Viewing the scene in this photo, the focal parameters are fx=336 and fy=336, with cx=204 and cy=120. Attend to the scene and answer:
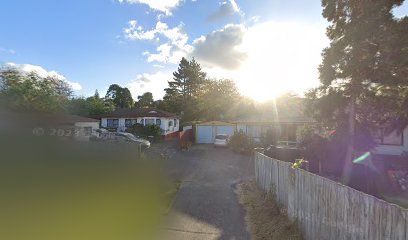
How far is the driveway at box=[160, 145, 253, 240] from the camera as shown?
9266 millimetres

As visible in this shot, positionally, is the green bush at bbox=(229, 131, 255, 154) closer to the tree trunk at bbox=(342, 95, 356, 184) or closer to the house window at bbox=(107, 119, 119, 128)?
the tree trunk at bbox=(342, 95, 356, 184)

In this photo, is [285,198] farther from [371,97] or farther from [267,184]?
[371,97]

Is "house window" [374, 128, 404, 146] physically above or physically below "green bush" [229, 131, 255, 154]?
above

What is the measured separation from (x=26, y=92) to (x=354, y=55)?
21.2 metres

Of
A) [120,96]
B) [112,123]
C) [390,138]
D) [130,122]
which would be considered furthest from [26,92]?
[120,96]

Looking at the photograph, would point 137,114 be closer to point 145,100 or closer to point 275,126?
point 275,126

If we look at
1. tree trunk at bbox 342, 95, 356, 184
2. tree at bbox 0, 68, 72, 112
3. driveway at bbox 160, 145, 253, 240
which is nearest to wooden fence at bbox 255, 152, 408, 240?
driveway at bbox 160, 145, 253, 240

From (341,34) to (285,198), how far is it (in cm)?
996

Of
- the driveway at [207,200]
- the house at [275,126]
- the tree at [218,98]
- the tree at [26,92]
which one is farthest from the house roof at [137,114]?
the driveway at [207,200]

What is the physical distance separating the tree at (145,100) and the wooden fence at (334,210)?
69175 mm

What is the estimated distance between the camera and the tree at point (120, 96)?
7581 centimetres

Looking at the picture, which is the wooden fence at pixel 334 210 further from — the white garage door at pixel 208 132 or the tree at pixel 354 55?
the white garage door at pixel 208 132

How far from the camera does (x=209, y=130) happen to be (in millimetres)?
37344

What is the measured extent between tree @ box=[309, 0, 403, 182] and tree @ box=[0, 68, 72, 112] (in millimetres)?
18301
